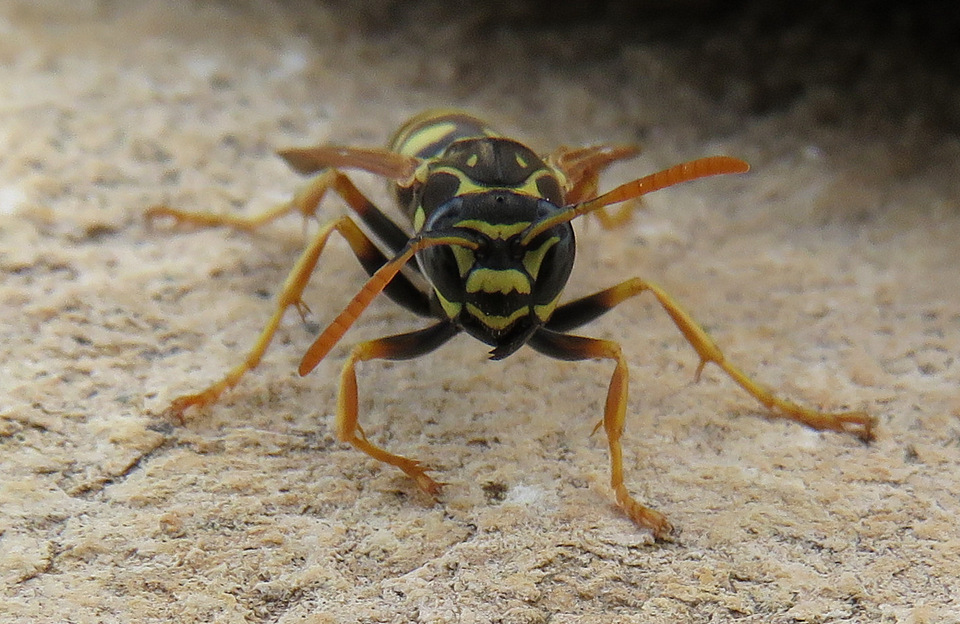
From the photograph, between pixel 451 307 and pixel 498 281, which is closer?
pixel 498 281

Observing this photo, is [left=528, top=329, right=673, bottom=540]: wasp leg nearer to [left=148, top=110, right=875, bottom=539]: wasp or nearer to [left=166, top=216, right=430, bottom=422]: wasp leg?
[left=148, top=110, right=875, bottom=539]: wasp

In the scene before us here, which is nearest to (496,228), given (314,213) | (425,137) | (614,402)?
(614,402)

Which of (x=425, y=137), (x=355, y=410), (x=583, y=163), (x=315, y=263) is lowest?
(x=355, y=410)

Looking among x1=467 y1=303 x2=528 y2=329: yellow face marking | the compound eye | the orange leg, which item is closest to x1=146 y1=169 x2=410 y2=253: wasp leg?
the orange leg

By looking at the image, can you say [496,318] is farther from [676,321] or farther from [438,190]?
[676,321]

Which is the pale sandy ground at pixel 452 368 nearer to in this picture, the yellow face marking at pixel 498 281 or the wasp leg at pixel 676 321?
the wasp leg at pixel 676 321
